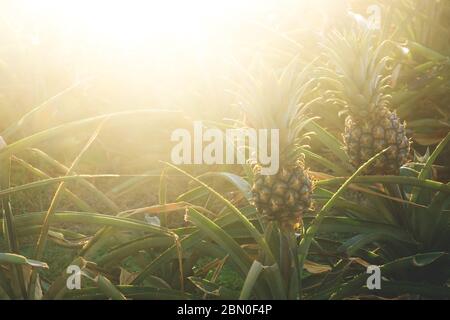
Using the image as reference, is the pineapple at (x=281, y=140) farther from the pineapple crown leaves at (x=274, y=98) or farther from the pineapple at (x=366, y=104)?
the pineapple at (x=366, y=104)

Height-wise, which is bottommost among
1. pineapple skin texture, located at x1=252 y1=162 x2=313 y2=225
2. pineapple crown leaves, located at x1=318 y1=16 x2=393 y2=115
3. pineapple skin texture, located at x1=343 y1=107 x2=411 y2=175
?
pineapple skin texture, located at x1=252 y1=162 x2=313 y2=225

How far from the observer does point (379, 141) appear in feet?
7.91

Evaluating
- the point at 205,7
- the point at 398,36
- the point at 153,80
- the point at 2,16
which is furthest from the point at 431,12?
the point at 2,16

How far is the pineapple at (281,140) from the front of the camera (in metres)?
2.02

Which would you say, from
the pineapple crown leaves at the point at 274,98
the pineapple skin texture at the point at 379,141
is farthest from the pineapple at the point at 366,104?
the pineapple crown leaves at the point at 274,98

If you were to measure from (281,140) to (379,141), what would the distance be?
51 centimetres

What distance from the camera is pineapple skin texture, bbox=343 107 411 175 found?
2418 mm

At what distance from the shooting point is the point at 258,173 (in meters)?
2.07

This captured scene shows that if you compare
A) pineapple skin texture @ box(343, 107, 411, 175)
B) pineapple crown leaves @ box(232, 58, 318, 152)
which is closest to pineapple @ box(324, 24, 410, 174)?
pineapple skin texture @ box(343, 107, 411, 175)

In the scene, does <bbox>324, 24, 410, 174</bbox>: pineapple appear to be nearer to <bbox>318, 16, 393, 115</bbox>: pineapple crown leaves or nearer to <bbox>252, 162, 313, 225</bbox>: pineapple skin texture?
<bbox>318, 16, 393, 115</bbox>: pineapple crown leaves

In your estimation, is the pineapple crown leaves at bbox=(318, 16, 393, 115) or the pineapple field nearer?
the pineapple field

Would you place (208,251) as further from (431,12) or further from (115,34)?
(115,34)

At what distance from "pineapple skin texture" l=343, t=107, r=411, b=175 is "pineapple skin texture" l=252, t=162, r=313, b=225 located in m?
0.45

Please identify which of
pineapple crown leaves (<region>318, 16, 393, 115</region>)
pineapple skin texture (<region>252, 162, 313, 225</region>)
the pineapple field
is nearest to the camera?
pineapple skin texture (<region>252, 162, 313, 225</region>)
